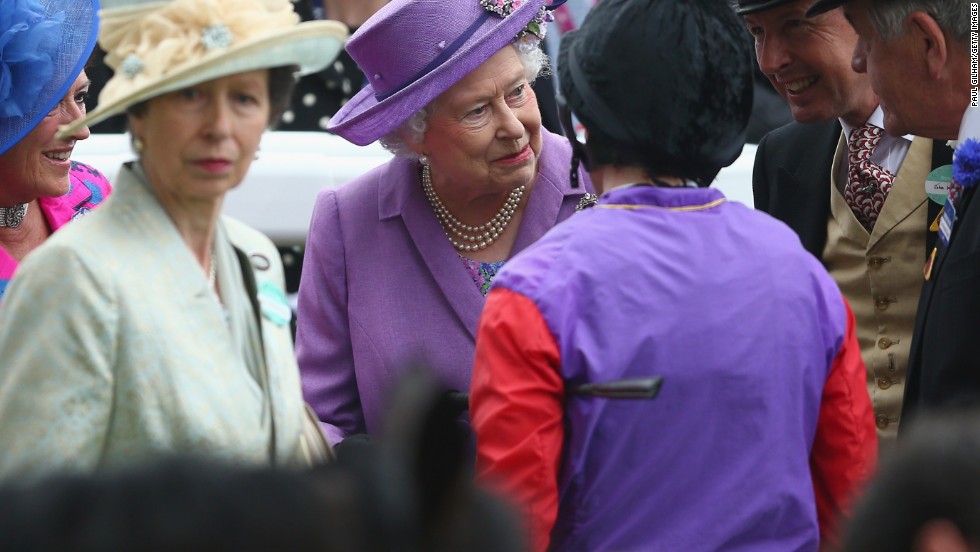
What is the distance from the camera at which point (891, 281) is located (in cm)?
344

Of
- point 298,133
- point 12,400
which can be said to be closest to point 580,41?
point 12,400

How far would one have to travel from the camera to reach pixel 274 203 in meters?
4.75

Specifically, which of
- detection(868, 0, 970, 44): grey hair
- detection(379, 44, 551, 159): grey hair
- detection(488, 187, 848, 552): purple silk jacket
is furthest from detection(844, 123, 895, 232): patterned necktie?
detection(488, 187, 848, 552): purple silk jacket

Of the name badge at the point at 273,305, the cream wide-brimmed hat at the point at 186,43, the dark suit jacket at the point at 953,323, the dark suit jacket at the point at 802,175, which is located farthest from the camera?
the dark suit jacket at the point at 802,175

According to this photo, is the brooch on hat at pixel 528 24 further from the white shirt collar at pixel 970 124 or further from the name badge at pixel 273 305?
the name badge at pixel 273 305

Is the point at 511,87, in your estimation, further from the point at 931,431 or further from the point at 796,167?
the point at 931,431

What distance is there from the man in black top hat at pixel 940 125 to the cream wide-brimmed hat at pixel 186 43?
1.44 meters

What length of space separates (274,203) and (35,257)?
9.10 feet

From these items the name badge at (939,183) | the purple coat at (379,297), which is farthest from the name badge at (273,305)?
the name badge at (939,183)

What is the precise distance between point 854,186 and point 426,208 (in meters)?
1.14

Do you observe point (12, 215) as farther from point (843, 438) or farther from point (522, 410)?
point (843, 438)

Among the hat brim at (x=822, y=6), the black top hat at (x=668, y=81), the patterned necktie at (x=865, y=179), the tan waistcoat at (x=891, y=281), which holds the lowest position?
the tan waistcoat at (x=891, y=281)

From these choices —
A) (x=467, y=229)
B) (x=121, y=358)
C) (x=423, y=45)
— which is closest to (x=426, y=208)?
(x=467, y=229)

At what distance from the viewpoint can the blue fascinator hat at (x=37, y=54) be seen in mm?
3145
